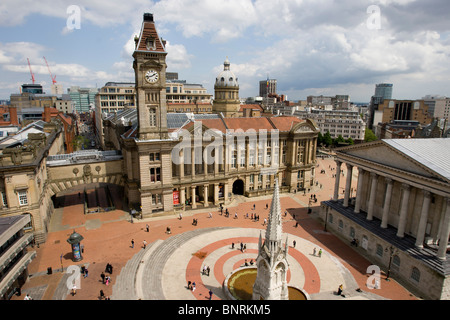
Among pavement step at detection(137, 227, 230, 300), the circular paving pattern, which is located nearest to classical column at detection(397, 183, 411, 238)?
the circular paving pattern

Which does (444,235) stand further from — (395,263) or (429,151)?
(429,151)

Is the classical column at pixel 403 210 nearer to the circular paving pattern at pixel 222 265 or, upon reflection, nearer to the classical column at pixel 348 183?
the circular paving pattern at pixel 222 265

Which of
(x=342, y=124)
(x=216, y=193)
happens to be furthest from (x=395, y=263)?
(x=342, y=124)

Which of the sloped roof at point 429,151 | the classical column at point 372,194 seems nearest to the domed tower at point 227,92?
the classical column at point 372,194

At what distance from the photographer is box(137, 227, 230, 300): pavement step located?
3594 cm

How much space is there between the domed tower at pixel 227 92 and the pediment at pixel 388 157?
48.7 meters

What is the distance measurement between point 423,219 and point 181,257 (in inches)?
1358

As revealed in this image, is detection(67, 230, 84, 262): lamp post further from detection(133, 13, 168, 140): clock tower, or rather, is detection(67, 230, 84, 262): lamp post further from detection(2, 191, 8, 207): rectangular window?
detection(133, 13, 168, 140): clock tower

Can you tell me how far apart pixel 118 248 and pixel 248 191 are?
33.2m

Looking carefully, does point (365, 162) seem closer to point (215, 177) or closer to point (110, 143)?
point (215, 177)

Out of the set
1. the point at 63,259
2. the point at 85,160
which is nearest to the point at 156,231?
the point at 63,259

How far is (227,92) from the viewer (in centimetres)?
9569

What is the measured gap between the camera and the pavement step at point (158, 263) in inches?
1415

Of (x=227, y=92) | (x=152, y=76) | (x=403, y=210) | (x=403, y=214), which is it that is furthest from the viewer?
(x=227, y=92)
